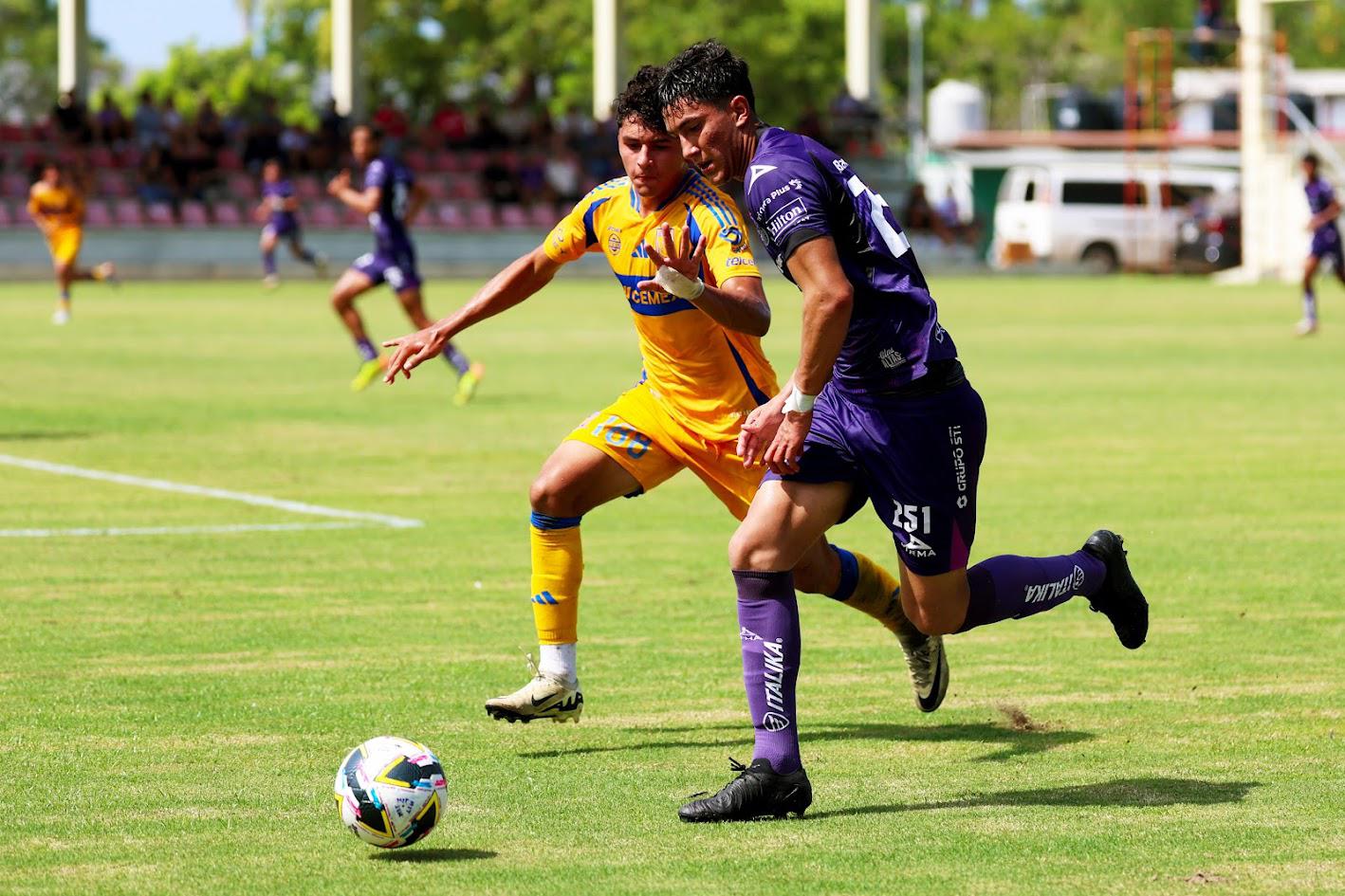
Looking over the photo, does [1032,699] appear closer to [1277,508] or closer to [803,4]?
[1277,508]

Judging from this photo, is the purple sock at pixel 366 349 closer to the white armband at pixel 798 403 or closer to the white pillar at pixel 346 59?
the white armband at pixel 798 403

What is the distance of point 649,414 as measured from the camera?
742 cm

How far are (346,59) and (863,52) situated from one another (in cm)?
1325

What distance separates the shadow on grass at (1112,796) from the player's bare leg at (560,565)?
1.35 metres

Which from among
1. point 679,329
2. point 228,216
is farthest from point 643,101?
point 228,216

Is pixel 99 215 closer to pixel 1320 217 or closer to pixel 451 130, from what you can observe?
pixel 451 130

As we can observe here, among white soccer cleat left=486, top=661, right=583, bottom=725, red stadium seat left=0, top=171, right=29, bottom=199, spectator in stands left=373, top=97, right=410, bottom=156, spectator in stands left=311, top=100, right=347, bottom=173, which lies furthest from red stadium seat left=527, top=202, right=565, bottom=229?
white soccer cleat left=486, top=661, right=583, bottom=725

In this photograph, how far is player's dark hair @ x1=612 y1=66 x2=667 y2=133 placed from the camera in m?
7.03

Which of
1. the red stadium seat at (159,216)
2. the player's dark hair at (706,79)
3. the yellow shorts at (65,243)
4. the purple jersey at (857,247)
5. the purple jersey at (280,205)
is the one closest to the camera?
the purple jersey at (857,247)

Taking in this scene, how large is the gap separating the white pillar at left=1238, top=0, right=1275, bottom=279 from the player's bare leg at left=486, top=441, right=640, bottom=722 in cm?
4305

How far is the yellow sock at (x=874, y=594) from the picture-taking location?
24.1 feet

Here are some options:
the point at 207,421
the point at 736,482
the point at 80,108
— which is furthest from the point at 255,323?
the point at 736,482

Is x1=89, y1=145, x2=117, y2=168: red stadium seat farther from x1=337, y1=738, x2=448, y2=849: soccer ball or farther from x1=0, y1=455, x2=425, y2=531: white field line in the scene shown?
x1=337, y1=738, x2=448, y2=849: soccer ball

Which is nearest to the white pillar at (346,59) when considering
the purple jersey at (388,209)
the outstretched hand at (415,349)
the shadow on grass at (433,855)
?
the purple jersey at (388,209)
